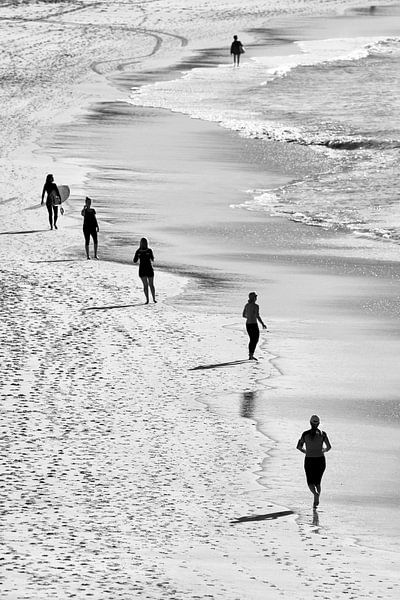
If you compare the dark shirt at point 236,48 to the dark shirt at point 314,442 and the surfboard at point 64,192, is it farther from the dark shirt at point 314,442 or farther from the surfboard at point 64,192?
the dark shirt at point 314,442

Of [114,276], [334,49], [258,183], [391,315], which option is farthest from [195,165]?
[334,49]

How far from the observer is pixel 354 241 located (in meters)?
29.3

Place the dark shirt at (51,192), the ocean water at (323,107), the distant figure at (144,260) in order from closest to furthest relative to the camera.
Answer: the distant figure at (144,260) < the dark shirt at (51,192) < the ocean water at (323,107)

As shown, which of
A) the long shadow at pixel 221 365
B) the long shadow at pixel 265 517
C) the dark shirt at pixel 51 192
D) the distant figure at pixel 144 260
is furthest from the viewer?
the dark shirt at pixel 51 192

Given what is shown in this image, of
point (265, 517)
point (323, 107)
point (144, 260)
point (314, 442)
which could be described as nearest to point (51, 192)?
point (144, 260)

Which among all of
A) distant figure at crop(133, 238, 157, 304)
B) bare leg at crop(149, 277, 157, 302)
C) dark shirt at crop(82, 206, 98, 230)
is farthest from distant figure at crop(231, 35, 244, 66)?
distant figure at crop(133, 238, 157, 304)

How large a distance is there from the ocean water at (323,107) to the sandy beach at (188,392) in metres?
1.35

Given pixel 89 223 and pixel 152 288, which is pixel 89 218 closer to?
pixel 89 223

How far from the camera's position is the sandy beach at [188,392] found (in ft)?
43.7

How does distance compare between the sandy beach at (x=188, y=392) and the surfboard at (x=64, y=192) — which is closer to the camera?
the sandy beach at (x=188, y=392)

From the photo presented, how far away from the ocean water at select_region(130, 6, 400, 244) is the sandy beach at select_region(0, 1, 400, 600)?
53.2 inches

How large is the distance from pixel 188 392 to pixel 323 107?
3183cm

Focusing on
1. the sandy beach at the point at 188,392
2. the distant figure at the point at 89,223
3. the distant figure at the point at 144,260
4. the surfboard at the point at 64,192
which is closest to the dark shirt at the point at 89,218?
the distant figure at the point at 89,223

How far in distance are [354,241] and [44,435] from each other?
13838 millimetres
